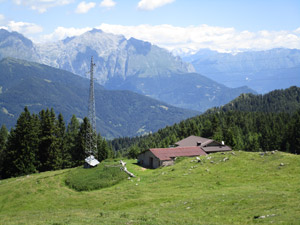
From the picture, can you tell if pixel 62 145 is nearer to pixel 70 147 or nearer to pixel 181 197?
pixel 70 147

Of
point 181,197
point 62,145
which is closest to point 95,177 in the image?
point 181,197

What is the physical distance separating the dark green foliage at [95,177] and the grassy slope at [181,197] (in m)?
1.79

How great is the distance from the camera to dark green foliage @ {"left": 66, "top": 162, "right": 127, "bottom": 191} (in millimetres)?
53938

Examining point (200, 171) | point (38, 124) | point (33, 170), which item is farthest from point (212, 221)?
point (38, 124)

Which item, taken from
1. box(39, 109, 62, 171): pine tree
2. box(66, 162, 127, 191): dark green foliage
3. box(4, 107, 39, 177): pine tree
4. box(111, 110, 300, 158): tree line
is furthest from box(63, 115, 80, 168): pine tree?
box(111, 110, 300, 158): tree line

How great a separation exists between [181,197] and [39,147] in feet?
192

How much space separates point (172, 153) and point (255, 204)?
134 ft

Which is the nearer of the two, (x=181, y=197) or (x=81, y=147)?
(x=181, y=197)

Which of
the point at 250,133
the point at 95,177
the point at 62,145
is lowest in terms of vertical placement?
the point at 250,133

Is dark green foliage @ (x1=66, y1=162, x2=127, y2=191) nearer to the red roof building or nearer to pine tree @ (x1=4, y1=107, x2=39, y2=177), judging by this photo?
the red roof building

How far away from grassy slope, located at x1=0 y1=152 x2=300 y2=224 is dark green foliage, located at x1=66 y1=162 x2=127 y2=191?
1786 millimetres

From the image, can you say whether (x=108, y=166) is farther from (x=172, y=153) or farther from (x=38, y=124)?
(x=38, y=124)

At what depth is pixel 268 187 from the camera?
38219 mm

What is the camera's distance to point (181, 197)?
38719mm
